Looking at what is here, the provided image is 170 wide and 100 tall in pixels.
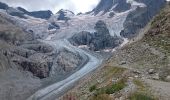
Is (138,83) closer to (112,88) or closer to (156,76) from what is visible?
(112,88)

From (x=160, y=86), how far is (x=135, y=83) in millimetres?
2638

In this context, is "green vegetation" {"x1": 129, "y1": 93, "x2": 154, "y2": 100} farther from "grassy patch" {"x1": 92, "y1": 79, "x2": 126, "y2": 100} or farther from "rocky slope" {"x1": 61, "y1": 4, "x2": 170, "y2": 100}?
"grassy patch" {"x1": 92, "y1": 79, "x2": 126, "y2": 100}

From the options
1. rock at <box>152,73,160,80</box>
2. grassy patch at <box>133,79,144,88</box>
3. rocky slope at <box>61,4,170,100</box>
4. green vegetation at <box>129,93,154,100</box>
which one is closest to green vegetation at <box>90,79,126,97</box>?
rocky slope at <box>61,4,170,100</box>

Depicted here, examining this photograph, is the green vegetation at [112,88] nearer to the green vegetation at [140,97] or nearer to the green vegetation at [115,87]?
the green vegetation at [115,87]

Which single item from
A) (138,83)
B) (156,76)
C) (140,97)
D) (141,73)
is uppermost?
(141,73)

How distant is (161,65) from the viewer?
49.6 m

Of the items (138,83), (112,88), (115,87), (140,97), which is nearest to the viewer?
(140,97)

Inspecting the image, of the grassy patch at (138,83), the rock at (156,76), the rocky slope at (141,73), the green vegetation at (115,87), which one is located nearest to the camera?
the rocky slope at (141,73)

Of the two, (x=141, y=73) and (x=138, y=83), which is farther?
(x=141, y=73)

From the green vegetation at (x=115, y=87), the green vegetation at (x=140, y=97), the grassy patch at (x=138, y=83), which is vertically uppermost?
the grassy patch at (x=138, y=83)

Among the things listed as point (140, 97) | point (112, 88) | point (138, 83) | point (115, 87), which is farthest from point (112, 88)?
point (140, 97)

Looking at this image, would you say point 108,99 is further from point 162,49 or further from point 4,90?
point 4,90

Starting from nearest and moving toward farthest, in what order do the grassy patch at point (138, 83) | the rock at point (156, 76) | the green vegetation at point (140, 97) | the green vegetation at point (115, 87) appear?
the green vegetation at point (140, 97) < the grassy patch at point (138, 83) < the green vegetation at point (115, 87) < the rock at point (156, 76)

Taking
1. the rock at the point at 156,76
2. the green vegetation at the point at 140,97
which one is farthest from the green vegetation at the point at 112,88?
the rock at the point at 156,76
